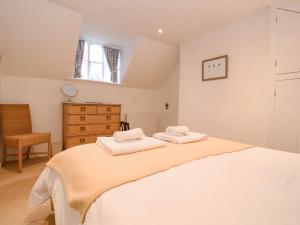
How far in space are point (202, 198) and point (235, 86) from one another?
2486 millimetres

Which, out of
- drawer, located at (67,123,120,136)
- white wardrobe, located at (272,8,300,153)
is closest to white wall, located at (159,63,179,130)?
drawer, located at (67,123,120,136)

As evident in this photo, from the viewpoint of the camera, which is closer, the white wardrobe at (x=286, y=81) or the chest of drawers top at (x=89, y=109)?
the white wardrobe at (x=286, y=81)

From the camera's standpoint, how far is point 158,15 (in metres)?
2.62

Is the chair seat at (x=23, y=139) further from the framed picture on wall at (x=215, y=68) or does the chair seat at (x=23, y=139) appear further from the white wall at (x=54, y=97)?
the framed picture on wall at (x=215, y=68)

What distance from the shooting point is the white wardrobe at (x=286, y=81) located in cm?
203

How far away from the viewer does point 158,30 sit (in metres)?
3.11

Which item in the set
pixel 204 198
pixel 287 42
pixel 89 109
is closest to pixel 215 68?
pixel 287 42

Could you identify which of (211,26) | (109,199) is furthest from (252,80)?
(109,199)

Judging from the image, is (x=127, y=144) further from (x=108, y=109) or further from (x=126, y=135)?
(x=108, y=109)

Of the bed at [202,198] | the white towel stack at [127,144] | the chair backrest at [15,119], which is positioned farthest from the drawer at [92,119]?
the bed at [202,198]

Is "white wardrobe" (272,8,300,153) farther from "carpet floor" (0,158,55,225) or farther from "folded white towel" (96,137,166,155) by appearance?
"carpet floor" (0,158,55,225)

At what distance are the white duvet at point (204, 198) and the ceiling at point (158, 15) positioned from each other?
2.17 meters

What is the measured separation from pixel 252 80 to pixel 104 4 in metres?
2.34

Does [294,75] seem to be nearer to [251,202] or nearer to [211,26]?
[211,26]
